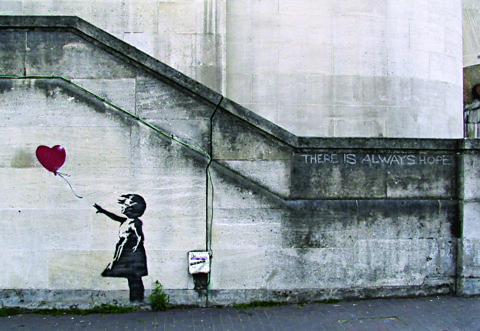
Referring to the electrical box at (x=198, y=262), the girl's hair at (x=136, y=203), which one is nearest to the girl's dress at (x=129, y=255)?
the girl's hair at (x=136, y=203)

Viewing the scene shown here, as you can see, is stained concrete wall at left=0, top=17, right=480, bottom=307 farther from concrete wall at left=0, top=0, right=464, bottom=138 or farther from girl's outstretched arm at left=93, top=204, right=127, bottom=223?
concrete wall at left=0, top=0, right=464, bottom=138

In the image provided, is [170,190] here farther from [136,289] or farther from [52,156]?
[52,156]

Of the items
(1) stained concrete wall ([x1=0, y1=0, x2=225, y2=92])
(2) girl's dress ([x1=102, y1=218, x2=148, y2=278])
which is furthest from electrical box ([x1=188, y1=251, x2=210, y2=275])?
(1) stained concrete wall ([x1=0, y1=0, x2=225, y2=92])

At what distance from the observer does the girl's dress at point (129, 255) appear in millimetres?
5344

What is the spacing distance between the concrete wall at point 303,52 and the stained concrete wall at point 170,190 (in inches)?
127

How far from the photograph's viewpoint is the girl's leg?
17.4 ft

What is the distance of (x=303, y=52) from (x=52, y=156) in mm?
6125

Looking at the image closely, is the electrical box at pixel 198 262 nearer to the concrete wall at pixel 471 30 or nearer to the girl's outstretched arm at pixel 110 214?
the girl's outstretched arm at pixel 110 214

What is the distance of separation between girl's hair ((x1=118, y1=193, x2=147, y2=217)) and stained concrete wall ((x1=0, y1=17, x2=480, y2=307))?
0.08 meters

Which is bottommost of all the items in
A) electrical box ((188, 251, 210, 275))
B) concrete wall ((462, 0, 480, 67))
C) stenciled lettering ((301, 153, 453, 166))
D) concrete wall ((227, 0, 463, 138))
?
electrical box ((188, 251, 210, 275))

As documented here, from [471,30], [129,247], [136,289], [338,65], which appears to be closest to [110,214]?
[129,247]

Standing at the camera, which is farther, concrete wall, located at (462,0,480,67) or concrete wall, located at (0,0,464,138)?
concrete wall, located at (462,0,480,67)

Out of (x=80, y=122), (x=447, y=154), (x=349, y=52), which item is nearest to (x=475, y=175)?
(x=447, y=154)

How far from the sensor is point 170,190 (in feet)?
17.7
